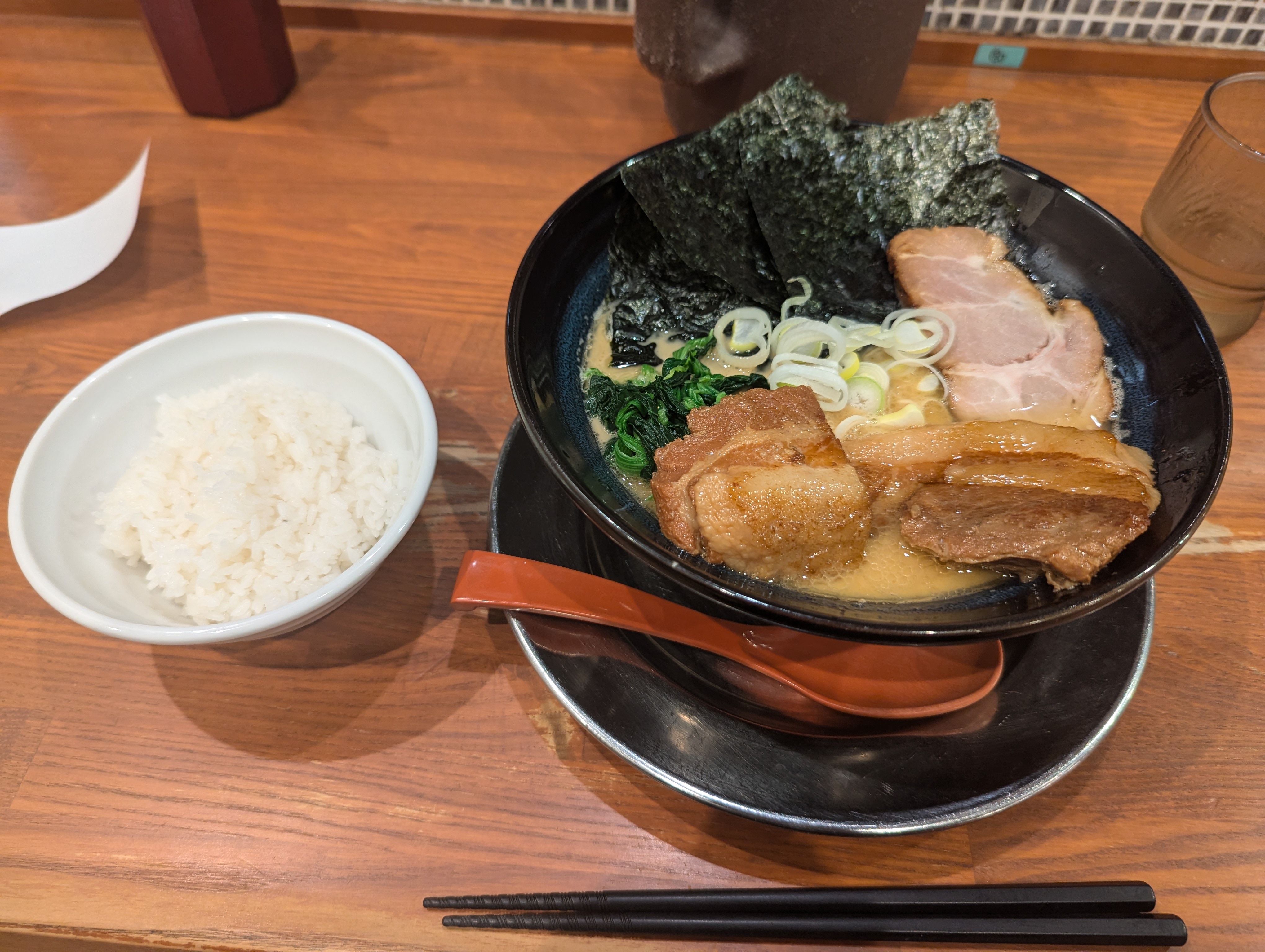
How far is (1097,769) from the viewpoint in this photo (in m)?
1.09

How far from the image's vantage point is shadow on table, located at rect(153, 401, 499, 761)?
3.74 feet

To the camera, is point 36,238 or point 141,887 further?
point 36,238

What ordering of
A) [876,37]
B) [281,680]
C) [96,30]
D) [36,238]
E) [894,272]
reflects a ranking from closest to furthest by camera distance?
[281,680] < [894,272] < [876,37] < [36,238] < [96,30]

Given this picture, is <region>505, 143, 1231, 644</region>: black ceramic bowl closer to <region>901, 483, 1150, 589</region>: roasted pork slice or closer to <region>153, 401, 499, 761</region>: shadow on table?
<region>901, 483, 1150, 589</region>: roasted pork slice

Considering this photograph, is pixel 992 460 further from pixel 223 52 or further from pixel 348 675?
pixel 223 52

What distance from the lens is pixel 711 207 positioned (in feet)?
4.28

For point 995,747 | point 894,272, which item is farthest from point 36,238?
point 995,747

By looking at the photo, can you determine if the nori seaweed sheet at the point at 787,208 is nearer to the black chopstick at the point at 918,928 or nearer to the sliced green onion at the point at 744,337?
the sliced green onion at the point at 744,337

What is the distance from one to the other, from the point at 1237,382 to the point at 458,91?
2.08m

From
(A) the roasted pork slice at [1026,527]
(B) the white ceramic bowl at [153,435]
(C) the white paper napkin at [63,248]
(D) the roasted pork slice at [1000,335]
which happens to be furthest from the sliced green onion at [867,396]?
(C) the white paper napkin at [63,248]

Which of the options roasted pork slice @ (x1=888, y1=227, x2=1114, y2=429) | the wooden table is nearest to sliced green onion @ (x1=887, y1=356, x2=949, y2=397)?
roasted pork slice @ (x1=888, y1=227, x2=1114, y2=429)

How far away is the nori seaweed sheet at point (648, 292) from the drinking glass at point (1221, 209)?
0.96 metres

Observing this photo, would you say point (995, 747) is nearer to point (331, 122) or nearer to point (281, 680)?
point (281, 680)

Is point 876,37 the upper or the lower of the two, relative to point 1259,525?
upper
